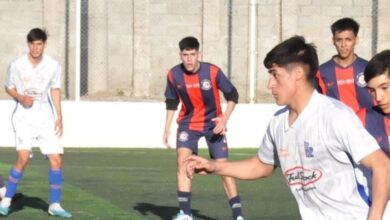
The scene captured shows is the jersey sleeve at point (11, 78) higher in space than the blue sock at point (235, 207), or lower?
higher

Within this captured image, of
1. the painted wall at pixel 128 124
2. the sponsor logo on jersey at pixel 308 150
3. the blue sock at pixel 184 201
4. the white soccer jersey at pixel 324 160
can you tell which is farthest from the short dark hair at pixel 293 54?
the painted wall at pixel 128 124

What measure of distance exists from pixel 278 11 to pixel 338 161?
755 inches

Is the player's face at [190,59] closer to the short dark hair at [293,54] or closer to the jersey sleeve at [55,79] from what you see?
the jersey sleeve at [55,79]

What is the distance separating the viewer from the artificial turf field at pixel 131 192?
12.6 meters

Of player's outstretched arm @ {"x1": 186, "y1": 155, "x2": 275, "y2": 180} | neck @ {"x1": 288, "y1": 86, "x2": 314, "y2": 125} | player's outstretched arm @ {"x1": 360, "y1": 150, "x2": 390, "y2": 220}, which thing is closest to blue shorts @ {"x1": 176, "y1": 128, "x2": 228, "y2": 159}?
player's outstretched arm @ {"x1": 186, "y1": 155, "x2": 275, "y2": 180}

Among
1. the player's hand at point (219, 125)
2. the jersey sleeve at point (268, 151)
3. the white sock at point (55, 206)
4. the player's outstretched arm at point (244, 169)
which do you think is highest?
the jersey sleeve at point (268, 151)

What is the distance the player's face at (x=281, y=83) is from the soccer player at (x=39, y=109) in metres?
6.29

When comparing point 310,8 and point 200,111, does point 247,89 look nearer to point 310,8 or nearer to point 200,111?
point 310,8

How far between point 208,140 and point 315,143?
20.5 ft

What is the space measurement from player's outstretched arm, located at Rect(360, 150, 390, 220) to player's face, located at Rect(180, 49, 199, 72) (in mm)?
6156

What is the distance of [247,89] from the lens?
78.1 feet

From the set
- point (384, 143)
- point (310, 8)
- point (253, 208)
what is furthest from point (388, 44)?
point (384, 143)

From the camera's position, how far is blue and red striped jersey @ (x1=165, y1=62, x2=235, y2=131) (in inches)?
483

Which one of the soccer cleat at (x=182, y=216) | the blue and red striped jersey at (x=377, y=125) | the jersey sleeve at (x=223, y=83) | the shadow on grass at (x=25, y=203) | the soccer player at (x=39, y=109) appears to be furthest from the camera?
the shadow on grass at (x=25, y=203)
